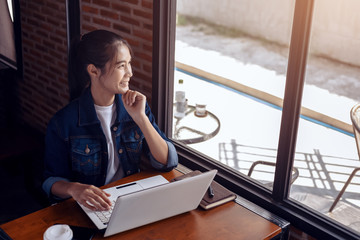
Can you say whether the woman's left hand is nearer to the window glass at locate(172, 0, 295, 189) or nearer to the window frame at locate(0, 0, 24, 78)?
the window glass at locate(172, 0, 295, 189)

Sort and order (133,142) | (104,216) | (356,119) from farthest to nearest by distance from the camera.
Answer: (356,119) < (133,142) < (104,216)

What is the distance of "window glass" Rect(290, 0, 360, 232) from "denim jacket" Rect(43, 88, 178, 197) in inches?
33.3

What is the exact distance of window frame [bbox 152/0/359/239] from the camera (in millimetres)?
1954

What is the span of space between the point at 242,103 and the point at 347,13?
6826 millimetres

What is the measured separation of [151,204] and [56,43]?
2134 mm

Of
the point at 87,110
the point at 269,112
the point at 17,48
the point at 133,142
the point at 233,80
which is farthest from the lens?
Result: the point at 233,80

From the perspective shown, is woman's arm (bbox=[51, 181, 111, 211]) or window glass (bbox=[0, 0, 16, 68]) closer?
woman's arm (bbox=[51, 181, 111, 211])

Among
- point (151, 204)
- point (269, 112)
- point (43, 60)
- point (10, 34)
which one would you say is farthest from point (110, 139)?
point (269, 112)

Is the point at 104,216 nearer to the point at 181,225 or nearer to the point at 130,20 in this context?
the point at 181,225

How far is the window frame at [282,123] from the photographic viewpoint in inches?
76.9

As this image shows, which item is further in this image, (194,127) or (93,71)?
(194,127)

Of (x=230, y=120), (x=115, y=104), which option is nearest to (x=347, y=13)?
(x=230, y=120)

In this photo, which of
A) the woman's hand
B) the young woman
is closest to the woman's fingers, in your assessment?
the woman's hand

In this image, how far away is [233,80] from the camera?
29.3ft
